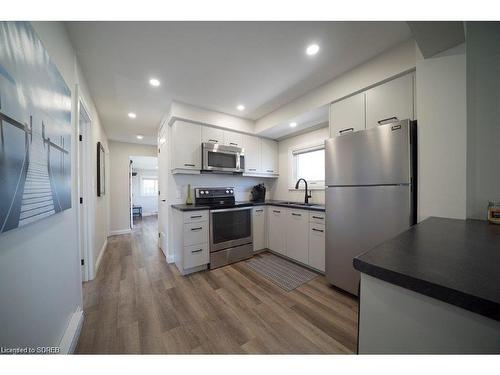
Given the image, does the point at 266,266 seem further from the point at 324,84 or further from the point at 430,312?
the point at 324,84

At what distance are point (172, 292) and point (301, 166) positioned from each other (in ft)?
9.02

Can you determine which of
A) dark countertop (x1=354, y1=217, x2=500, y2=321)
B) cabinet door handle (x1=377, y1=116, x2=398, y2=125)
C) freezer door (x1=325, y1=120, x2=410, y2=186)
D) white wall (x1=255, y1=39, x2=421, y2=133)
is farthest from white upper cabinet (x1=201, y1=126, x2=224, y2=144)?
dark countertop (x1=354, y1=217, x2=500, y2=321)

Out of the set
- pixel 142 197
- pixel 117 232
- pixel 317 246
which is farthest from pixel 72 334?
pixel 142 197

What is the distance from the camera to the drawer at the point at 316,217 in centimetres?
220

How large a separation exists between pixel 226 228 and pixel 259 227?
0.63 m

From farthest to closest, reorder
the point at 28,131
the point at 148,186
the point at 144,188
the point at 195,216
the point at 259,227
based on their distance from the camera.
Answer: the point at 148,186
the point at 144,188
the point at 259,227
the point at 195,216
the point at 28,131

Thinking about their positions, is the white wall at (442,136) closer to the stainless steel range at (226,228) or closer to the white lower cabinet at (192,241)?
the stainless steel range at (226,228)

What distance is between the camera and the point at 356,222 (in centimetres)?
173

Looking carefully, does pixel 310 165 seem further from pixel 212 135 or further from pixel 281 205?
pixel 212 135

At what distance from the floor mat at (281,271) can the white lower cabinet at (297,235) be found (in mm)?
138

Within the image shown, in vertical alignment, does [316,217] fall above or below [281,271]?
above

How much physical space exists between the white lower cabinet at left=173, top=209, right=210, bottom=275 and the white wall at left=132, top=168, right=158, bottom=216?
701 centimetres

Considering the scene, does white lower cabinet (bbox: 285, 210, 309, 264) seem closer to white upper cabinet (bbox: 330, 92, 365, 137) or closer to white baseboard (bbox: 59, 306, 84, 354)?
white upper cabinet (bbox: 330, 92, 365, 137)
